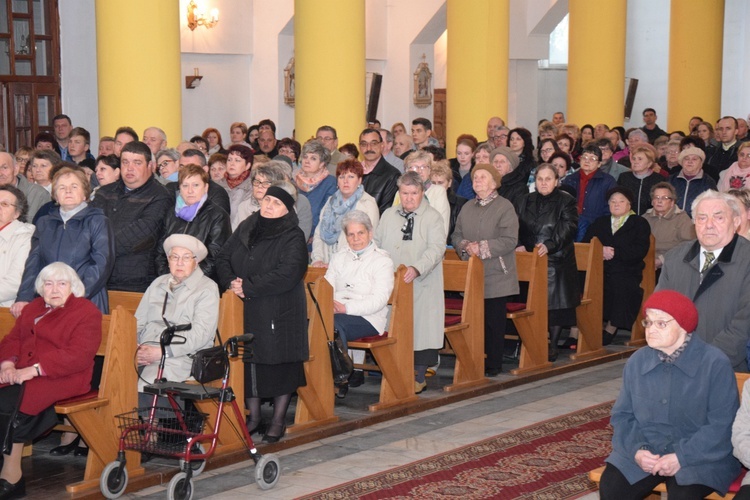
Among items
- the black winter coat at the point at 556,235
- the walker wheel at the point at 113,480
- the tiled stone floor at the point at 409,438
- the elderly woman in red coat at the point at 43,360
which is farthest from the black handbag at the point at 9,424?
the black winter coat at the point at 556,235

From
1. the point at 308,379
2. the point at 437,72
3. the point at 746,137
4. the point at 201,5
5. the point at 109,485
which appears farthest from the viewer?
the point at 437,72

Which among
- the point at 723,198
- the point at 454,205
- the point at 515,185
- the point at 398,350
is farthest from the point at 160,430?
the point at 515,185

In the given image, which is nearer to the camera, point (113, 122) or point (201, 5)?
point (113, 122)

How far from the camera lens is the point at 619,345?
1064 centimetres

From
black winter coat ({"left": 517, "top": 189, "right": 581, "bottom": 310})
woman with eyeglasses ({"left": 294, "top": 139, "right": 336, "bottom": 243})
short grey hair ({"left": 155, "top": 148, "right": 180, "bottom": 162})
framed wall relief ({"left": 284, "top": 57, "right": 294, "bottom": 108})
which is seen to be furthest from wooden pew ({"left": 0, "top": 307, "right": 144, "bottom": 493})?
framed wall relief ({"left": 284, "top": 57, "right": 294, "bottom": 108})

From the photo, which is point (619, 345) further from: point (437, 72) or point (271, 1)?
point (437, 72)

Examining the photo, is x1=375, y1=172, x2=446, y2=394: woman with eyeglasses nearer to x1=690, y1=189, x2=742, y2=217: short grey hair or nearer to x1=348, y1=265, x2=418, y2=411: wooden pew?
x1=348, y1=265, x2=418, y2=411: wooden pew

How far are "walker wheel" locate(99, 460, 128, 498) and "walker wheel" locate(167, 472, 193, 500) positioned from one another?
331mm

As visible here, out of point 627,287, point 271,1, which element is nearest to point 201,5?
point 271,1

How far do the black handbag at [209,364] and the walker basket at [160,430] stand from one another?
27 centimetres

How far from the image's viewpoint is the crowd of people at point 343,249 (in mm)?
5625

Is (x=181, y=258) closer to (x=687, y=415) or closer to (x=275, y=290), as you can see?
(x=275, y=290)

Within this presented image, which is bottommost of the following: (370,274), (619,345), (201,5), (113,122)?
(619,345)

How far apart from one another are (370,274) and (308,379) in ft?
2.81
